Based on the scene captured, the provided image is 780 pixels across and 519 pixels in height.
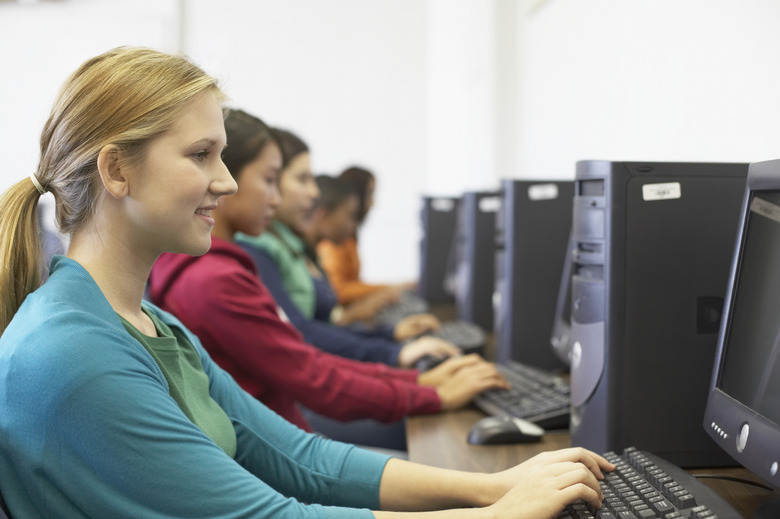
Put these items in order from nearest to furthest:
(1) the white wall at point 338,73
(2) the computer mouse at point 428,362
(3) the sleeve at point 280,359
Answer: (3) the sleeve at point 280,359, (2) the computer mouse at point 428,362, (1) the white wall at point 338,73

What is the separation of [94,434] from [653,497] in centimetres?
56

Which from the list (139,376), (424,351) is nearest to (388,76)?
(424,351)

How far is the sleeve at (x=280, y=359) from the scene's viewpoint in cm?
141

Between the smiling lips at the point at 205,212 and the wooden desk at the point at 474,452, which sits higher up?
the smiling lips at the point at 205,212

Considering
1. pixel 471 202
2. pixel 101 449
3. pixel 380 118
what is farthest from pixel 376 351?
pixel 380 118

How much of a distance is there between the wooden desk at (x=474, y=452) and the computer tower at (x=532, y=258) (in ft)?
1.16

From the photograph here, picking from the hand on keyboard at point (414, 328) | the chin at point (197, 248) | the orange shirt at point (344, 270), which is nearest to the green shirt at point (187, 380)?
the chin at point (197, 248)

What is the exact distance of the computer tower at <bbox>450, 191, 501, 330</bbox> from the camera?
2270 millimetres

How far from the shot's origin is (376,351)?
7.09 feet

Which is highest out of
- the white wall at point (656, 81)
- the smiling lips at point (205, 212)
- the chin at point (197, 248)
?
the white wall at point (656, 81)

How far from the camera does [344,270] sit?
3852 mm

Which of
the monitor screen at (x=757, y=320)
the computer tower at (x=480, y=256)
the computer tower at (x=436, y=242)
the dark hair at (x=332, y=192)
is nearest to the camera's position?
the monitor screen at (x=757, y=320)

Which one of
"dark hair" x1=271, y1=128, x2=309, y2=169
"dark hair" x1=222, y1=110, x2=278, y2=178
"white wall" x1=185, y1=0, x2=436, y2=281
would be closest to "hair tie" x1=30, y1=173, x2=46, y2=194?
"dark hair" x1=222, y1=110, x2=278, y2=178

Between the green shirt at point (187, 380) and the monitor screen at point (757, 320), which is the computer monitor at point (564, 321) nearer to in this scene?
the monitor screen at point (757, 320)
